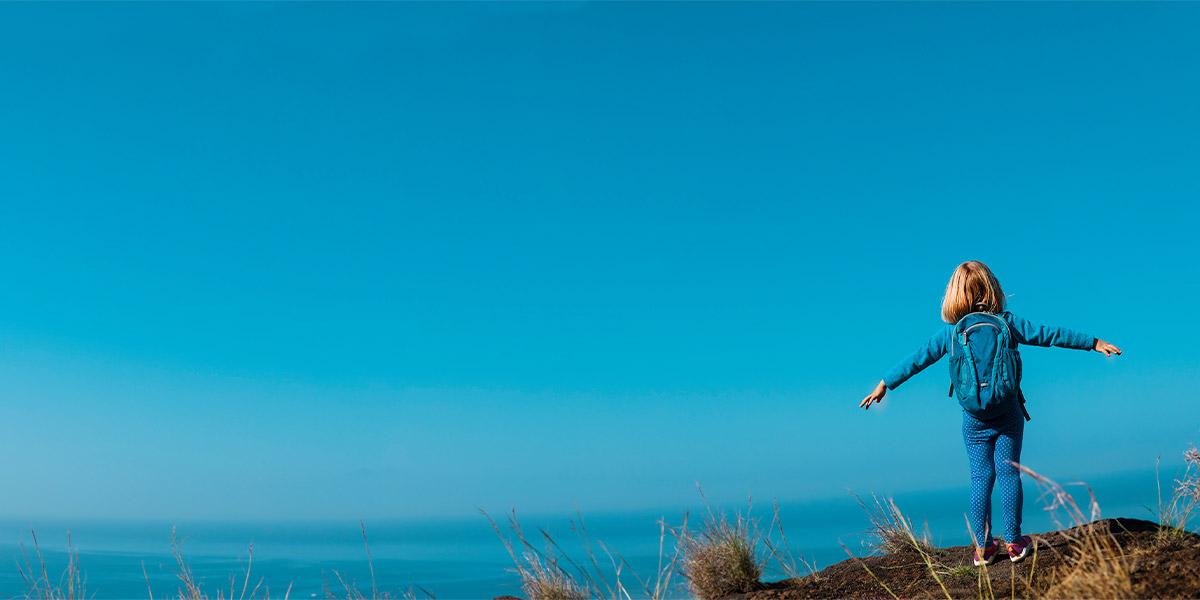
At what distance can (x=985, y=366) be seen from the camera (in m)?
6.83

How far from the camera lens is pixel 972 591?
646cm

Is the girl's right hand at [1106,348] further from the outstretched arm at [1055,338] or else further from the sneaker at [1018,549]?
the sneaker at [1018,549]

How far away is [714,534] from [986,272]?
297cm

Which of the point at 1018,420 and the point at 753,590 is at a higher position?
the point at 1018,420

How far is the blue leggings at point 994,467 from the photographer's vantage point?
685cm

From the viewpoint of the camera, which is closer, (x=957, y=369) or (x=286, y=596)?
(x=286, y=596)

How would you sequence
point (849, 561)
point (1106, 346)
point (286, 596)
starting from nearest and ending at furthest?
point (286, 596) → point (1106, 346) → point (849, 561)

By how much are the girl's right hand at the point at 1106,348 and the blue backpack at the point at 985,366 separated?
544mm

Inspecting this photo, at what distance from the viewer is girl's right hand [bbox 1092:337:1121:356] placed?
6566 millimetres

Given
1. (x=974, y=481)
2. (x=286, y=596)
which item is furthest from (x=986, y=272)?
(x=286, y=596)

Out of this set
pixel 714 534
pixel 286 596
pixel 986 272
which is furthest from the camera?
pixel 714 534

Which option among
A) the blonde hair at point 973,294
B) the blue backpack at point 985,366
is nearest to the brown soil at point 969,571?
the blue backpack at point 985,366

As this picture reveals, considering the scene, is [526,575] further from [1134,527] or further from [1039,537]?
[1134,527]

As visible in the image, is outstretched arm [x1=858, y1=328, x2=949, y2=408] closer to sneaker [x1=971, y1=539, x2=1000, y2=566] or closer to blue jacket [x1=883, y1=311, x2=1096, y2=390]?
blue jacket [x1=883, y1=311, x2=1096, y2=390]
